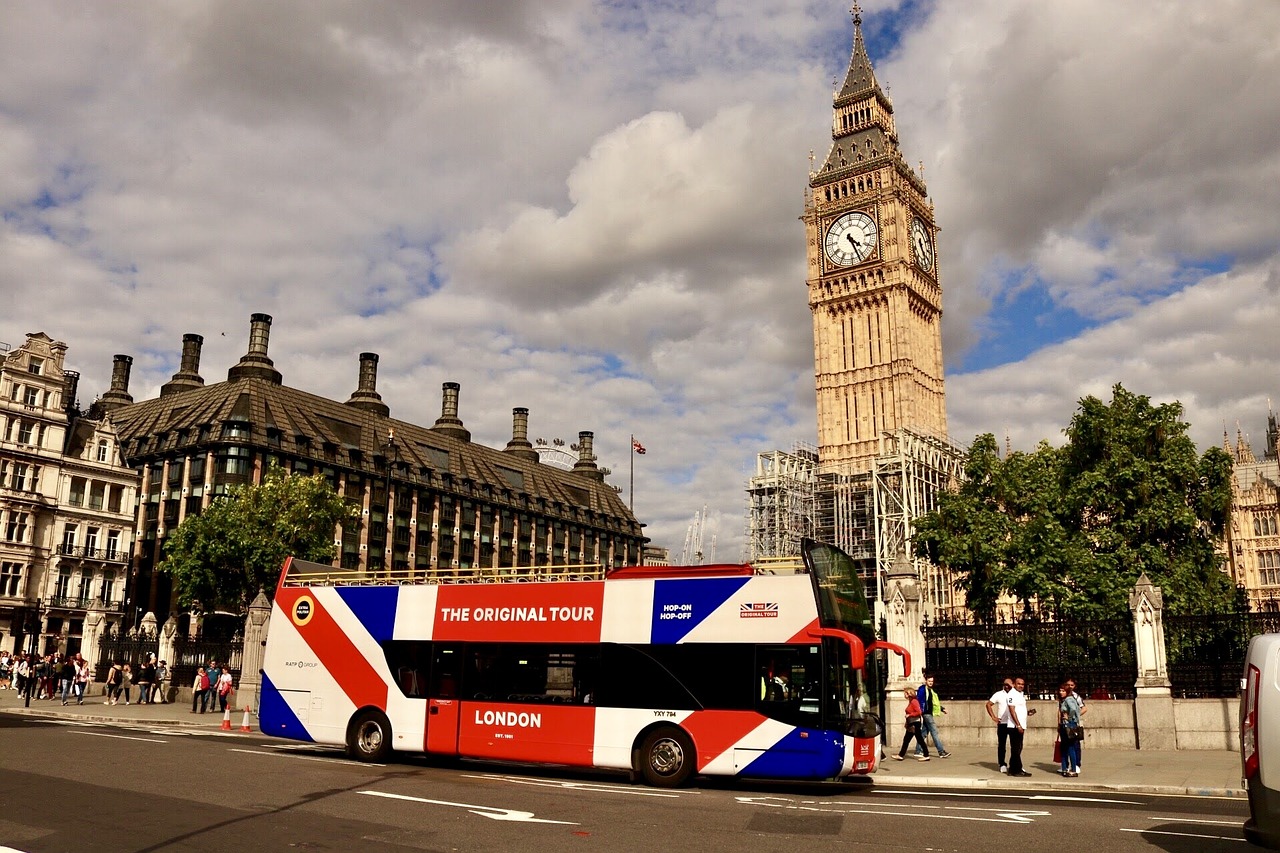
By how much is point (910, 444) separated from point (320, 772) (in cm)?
7427

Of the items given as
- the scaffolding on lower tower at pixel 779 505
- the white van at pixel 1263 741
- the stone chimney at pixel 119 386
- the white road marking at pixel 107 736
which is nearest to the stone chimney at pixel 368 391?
the stone chimney at pixel 119 386

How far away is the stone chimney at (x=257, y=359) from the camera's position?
306ft

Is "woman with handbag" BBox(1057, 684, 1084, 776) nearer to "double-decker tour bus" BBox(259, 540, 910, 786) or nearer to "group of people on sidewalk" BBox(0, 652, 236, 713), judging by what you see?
"double-decker tour bus" BBox(259, 540, 910, 786)

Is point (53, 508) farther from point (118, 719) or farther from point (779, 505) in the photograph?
point (779, 505)

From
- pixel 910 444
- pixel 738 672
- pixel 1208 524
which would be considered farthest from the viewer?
pixel 910 444

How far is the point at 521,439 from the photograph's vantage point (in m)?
134

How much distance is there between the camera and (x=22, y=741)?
20.4m

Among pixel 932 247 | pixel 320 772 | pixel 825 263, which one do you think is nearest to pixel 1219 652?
pixel 320 772

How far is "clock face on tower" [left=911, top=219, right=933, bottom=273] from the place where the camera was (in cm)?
9900

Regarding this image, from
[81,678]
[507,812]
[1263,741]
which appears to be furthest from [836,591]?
[81,678]

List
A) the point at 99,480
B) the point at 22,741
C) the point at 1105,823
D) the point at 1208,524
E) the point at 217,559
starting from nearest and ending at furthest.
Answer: the point at 1105,823
the point at 22,741
the point at 1208,524
the point at 217,559
the point at 99,480

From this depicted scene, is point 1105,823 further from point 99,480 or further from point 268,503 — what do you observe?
point 99,480

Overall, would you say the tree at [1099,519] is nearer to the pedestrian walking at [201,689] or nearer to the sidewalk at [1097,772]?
the sidewalk at [1097,772]

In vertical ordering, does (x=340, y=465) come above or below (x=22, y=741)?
above
